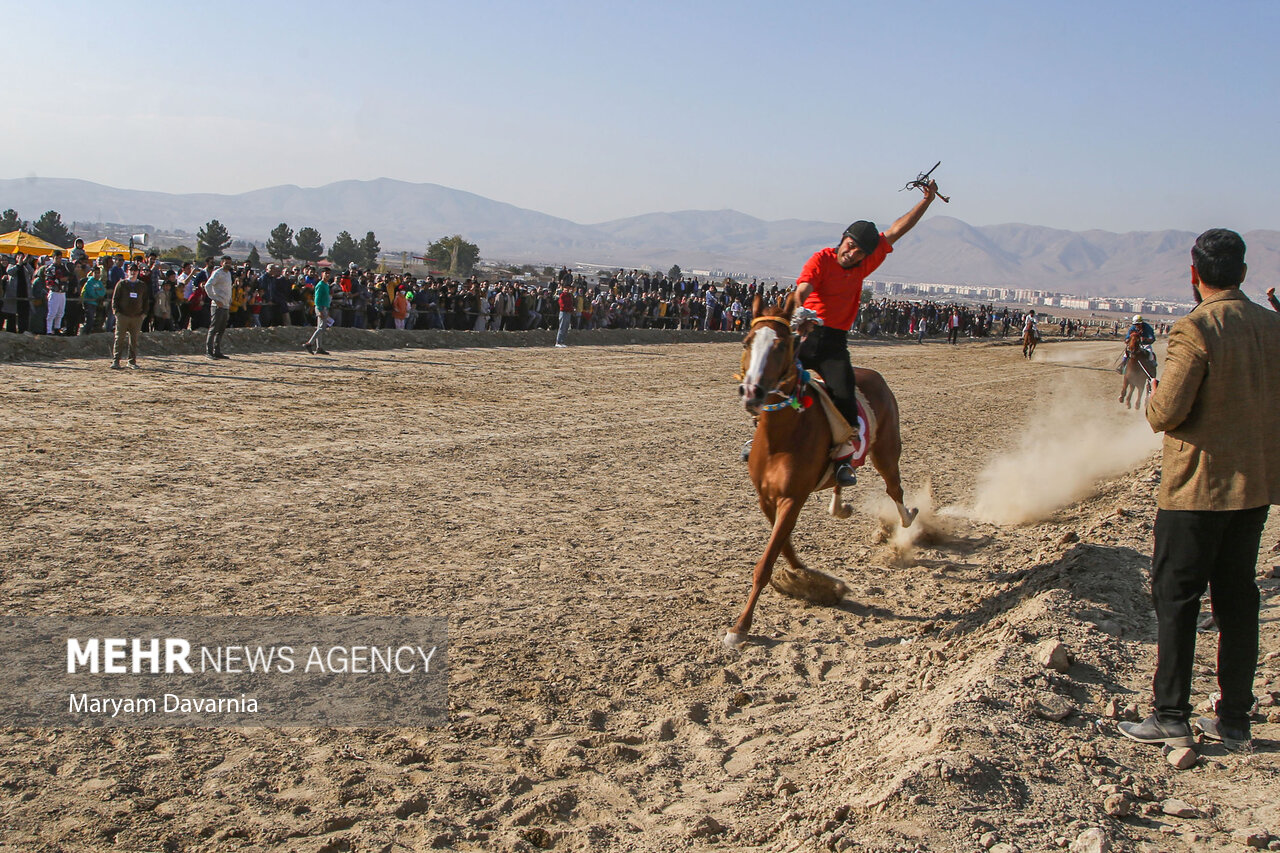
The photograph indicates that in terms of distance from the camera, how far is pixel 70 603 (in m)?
6.07

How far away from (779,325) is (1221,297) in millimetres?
2654

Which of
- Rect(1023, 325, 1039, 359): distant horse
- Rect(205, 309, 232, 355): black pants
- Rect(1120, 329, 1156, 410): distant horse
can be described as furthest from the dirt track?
Rect(1023, 325, 1039, 359): distant horse

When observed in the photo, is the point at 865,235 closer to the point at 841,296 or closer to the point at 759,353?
the point at 841,296

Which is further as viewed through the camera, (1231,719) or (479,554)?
(479,554)

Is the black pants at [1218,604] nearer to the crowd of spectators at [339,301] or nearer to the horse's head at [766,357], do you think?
the horse's head at [766,357]

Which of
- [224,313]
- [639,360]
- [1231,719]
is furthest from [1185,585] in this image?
[639,360]

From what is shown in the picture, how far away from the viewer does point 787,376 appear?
645cm

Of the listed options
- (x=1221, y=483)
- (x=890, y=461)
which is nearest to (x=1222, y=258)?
(x=1221, y=483)

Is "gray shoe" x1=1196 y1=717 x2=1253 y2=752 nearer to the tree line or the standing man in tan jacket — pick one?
the standing man in tan jacket

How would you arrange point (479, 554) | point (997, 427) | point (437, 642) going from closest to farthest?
point (437, 642)
point (479, 554)
point (997, 427)

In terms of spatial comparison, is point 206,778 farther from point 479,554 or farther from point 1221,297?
point 1221,297

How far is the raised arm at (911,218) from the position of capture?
7.22 m

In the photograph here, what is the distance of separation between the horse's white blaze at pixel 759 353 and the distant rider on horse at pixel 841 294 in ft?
2.94

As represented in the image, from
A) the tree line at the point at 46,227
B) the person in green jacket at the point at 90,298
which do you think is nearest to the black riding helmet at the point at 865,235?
the person in green jacket at the point at 90,298
